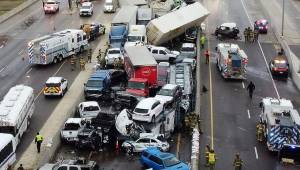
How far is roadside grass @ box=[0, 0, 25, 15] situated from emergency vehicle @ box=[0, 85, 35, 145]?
4472cm

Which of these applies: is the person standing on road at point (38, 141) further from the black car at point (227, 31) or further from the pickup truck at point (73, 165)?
the black car at point (227, 31)

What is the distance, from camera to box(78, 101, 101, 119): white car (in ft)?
150

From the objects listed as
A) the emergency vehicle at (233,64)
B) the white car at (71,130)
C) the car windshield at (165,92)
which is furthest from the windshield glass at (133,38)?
the white car at (71,130)

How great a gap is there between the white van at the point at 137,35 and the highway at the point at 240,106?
6994 mm

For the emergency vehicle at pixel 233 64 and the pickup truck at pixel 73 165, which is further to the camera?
the emergency vehicle at pixel 233 64

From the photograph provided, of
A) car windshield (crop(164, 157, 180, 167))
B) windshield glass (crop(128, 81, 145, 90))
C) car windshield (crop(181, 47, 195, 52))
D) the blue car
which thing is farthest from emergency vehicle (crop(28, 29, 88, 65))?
car windshield (crop(164, 157, 180, 167))

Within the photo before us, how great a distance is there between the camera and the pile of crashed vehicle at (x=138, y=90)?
41719 mm

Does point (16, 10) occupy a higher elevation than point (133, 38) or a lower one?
lower

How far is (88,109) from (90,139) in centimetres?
543

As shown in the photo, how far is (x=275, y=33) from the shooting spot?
75.1 meters

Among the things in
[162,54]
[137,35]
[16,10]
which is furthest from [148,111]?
[16,10]

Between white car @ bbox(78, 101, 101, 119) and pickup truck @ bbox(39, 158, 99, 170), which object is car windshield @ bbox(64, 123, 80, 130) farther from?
pickup truck @ bbox(39, 158, 99, 170)

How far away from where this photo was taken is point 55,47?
59.9 m

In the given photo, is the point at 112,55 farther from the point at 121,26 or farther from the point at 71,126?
the point at 71,126
